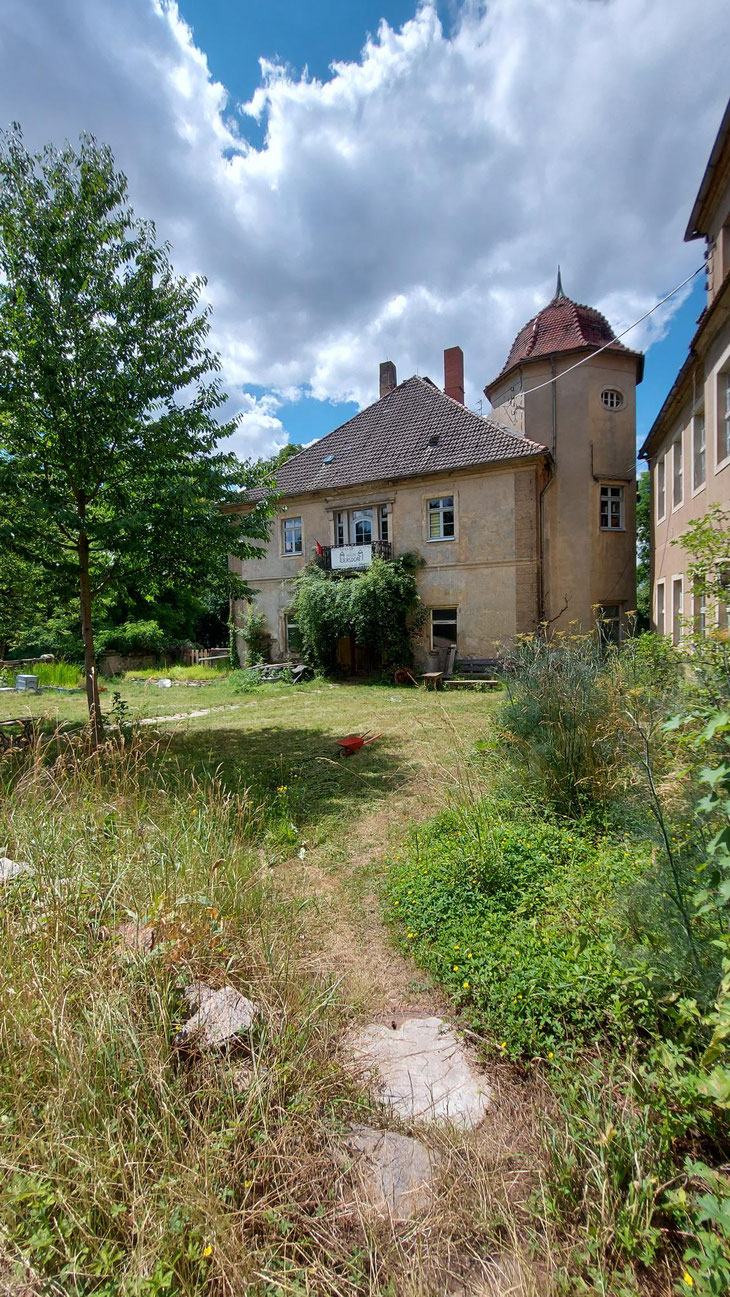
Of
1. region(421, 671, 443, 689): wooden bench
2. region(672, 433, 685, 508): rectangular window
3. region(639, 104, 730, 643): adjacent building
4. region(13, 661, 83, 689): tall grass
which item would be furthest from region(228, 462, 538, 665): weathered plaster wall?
region(13, 661, 83, 689): tall grass

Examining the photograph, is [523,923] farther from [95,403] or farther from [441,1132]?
[95,403]

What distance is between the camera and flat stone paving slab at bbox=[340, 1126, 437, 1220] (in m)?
1.93

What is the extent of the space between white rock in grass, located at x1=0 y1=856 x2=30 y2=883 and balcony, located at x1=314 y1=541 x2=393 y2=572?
1605 cm

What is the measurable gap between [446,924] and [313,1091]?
4.89 feet

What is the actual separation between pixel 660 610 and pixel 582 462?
5513mm

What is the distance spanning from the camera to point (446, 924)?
11.7 feet

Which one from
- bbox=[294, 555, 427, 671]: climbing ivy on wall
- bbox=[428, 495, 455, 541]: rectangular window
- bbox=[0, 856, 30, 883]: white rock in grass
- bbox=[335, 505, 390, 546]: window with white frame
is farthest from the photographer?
bbox=[335, 505, 390, 546]: window with white frame

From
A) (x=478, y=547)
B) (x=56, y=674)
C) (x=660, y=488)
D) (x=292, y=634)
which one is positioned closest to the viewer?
(x=660, y=488)

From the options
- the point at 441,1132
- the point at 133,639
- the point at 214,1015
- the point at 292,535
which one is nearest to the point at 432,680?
the point at 292,535

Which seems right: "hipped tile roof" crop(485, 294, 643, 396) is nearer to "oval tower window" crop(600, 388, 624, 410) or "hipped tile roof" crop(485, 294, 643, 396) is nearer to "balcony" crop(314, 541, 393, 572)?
"oval tower window" crop(600, 388, 624, 410)

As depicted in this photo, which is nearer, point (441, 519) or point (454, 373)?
point (441, 519)

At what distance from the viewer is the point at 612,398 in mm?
18234

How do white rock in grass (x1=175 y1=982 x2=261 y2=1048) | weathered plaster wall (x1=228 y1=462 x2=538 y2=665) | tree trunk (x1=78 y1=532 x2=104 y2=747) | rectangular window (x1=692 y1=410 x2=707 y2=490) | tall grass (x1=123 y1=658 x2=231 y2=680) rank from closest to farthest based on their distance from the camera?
1. white rock in grass (x1=175 y1=982 x2=261 y2=1048)
2. tree trunk (x1=78 y1=532 x2=104 y2=747)
3. rectangular window (x1=692 y1=410 x2=707 y2=490)
4. weathered plaster wall (x1=228 y1=462 x2=538 y2=665)
5. tall grass (x1=123 y1=658 x2=231 y2=680)

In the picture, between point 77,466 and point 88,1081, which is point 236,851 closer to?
point 88,1081
